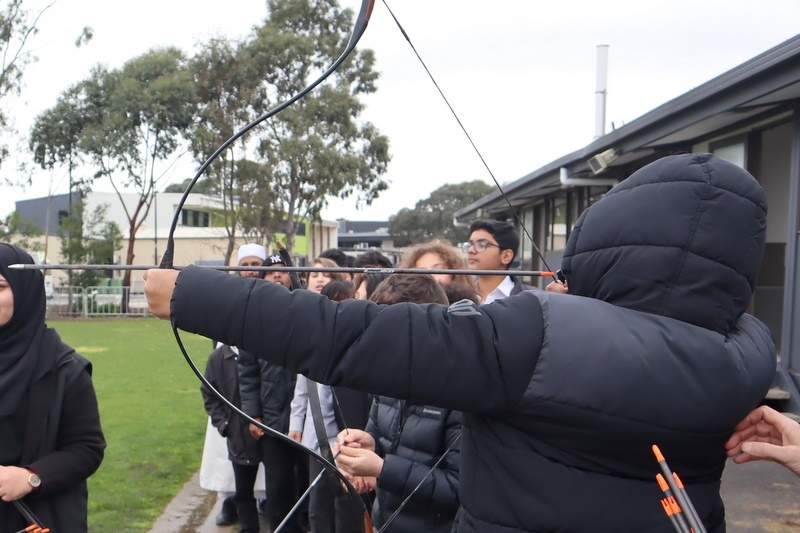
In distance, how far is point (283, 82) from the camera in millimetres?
25984

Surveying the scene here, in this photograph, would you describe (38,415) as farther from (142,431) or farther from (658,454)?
(142,431)

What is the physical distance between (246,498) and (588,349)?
13.7ft

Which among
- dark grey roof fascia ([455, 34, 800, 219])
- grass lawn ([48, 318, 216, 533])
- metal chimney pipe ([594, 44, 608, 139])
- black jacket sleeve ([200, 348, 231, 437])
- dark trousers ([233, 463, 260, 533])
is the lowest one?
grass lawn ([48, 318, 216, 533])

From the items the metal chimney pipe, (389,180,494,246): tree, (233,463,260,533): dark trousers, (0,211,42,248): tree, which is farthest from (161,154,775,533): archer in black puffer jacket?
(389,180,494,246): tree

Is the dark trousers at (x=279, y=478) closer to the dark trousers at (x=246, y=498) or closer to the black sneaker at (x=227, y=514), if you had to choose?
the dark trousers at (x=246, y=498)

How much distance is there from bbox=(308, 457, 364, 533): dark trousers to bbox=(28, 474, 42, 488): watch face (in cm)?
90

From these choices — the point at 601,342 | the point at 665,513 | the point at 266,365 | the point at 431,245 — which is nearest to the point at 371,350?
the point at 601,342

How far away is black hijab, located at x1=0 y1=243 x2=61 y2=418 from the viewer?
2676 millimetres

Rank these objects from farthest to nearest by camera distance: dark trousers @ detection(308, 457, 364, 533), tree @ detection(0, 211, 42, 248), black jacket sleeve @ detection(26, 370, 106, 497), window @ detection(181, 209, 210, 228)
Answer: window @ detection(181, 209, 210, 228) < tree @ detection(0, 211, 42, 248) < black jacket sleeve @ detection(26, 370, 106, 497) < dark trousers @ detection(308, 457, 364, 533)

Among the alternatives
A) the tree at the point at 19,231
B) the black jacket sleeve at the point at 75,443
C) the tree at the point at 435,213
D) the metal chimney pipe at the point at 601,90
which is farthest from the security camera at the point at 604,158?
the tree at the point at 435,213

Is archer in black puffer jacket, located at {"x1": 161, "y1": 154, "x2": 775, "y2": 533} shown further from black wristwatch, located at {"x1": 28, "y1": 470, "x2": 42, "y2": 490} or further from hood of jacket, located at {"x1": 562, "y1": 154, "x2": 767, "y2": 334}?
black wristwatch, located at {"x1": 28, "y1": 470, "x2": 42, "y2": 490}

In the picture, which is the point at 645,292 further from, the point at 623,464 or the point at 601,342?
the point at 623,464

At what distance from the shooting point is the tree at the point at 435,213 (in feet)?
164

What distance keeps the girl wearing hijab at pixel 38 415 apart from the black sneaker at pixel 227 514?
3000 mm
